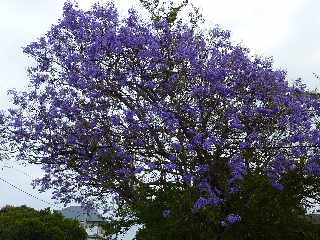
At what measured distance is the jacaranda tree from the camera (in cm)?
1314

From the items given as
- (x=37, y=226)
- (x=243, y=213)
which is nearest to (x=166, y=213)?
(x=243, y=213)

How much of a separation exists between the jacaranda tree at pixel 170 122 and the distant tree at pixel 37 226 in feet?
49.8

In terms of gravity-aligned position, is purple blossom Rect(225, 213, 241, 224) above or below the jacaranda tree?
below

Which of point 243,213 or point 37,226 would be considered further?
point 37,226

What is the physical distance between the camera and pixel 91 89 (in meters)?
14.9

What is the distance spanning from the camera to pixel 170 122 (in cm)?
1302

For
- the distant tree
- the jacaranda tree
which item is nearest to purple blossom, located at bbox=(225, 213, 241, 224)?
the jacaranda tree

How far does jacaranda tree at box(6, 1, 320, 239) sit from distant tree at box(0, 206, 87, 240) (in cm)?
1518

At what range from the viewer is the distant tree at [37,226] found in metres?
30.6

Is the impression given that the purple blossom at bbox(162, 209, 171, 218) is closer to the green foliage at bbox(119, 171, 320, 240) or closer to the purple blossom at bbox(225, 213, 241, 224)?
the green foliage at bbox(119, 171, 320, 240)

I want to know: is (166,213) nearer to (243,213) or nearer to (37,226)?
(243,213)

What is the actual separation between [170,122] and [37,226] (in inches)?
780

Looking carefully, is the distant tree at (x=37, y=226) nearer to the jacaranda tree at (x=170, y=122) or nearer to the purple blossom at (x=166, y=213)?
the jacaranda tree at (x=170, y=122)

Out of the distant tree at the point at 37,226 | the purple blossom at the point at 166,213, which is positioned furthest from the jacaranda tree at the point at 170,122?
the distant tree at the point at 37,226
